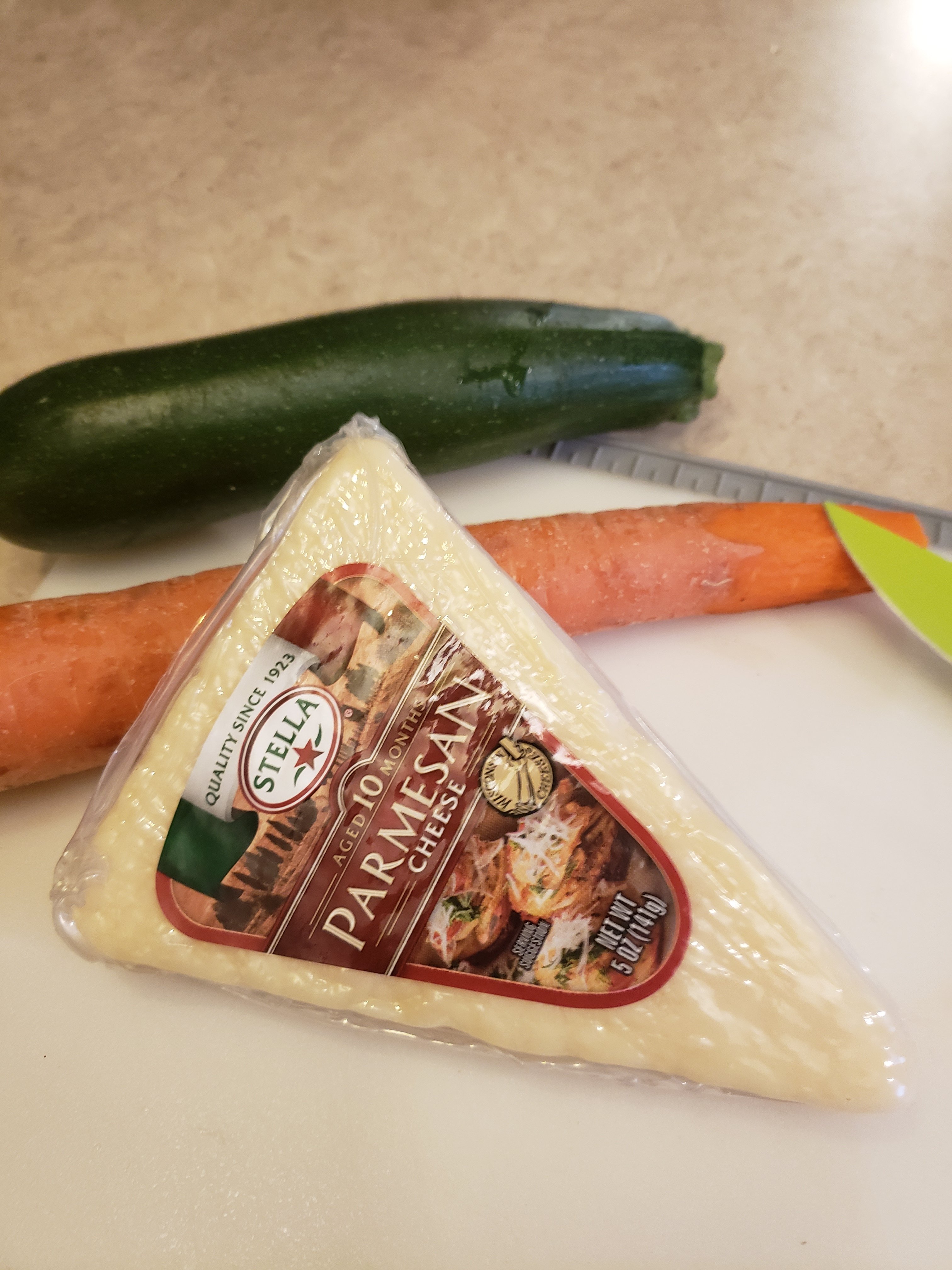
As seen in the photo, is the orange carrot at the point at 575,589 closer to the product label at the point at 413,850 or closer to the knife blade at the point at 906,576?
the knife blade at the point at 906,576

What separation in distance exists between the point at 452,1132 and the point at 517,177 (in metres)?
1.22

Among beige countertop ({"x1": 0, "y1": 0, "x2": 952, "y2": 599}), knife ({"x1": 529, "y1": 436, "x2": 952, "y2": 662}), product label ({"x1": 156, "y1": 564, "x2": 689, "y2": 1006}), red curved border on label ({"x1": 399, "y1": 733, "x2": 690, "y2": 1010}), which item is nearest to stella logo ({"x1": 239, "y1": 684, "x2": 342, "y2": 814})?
product label ({"x1": 156, "y1": 564, "x2": 689, "y2": 1006})

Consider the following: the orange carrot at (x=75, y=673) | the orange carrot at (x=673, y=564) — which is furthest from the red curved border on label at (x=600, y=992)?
the orange carrot at (x=75, y=673)

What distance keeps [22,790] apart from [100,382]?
1.43 ft

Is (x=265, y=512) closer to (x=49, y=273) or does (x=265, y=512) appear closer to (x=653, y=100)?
(x=49, y=273)

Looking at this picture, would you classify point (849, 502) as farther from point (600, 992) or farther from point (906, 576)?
point (600, 992)

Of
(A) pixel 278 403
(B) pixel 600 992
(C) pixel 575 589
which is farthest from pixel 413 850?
(A) pixel 278 403

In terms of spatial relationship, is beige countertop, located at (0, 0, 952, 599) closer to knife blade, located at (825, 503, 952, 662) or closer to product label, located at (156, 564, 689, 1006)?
knife blade, located at (825, 503, 952, 662)

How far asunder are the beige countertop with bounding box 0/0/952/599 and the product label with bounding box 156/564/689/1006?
59cm

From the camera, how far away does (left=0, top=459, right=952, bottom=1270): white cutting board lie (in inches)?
23.8

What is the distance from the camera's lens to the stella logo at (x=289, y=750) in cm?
58

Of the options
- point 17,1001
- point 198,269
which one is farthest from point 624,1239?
point 198,269

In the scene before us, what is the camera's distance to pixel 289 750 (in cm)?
59

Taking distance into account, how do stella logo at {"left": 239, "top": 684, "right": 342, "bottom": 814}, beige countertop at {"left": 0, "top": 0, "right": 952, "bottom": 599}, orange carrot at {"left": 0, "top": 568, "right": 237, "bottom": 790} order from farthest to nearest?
beige countertop at {"left": 0, "top": 0, "right": 952, "bottom": 599} → orange carrot at {"left": 0, "top": 568, "right": 237, "bottom": 790} → stella logo at {"left": 239, "top": 684, "right": 342, "bottom": 814}
